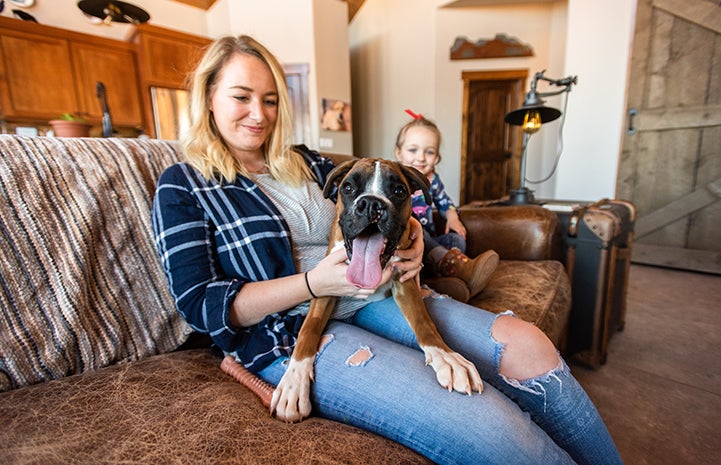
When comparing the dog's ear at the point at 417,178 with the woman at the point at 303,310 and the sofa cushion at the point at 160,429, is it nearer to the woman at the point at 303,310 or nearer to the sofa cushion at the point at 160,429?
the woman at the point at 303,310

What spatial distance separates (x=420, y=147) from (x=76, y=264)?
1.65 m

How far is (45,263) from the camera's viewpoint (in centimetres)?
84

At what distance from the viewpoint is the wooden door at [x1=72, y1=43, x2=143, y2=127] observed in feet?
14.0

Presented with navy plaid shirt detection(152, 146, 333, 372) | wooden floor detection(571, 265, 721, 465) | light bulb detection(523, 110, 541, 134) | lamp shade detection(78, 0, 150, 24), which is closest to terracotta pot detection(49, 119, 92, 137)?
navy plaid shirt detection(152, 146, 333, 372)

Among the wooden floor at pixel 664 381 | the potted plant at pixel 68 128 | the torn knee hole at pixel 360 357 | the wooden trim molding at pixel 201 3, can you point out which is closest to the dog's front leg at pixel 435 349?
the torn knee hole at pixel 360 357

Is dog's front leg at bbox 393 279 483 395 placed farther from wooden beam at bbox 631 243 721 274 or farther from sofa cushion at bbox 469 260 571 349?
wooden beam at bbox 631 243 721 274

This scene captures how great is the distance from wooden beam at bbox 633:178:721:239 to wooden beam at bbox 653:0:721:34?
139cm

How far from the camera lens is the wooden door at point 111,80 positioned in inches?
169

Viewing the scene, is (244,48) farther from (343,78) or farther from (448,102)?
(448,102)

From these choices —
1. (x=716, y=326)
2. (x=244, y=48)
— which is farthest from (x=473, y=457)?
(x=716, y=326)

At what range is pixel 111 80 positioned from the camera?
4.47 m

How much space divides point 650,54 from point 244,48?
159 inches

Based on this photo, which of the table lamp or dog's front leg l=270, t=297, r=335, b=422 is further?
the table lamp

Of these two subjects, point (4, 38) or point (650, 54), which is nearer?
point (650, 54)
